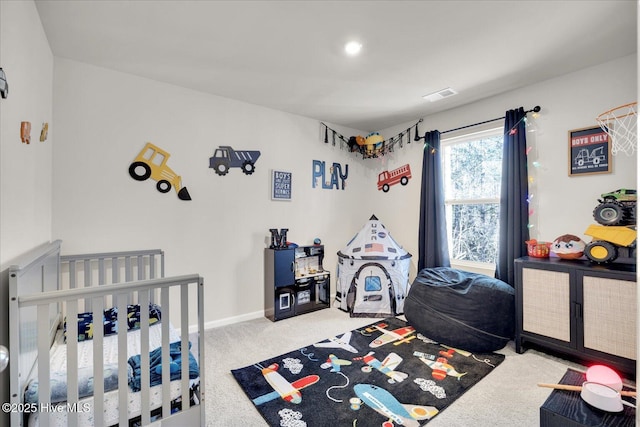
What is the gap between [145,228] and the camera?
2.55 metres

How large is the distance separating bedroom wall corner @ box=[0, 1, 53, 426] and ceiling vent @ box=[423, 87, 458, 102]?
2.97 m

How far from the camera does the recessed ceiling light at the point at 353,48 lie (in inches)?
81.0

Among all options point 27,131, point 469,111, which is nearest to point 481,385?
point 469,111

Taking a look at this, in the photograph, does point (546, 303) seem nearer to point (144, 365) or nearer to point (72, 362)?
point (144, 365)

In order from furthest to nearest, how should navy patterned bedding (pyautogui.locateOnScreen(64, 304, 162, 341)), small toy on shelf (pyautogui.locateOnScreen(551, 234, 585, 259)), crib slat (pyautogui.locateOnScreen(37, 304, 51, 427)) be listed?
1. small toy on shelf (pyautogui.locateOnScreen(551, 234, 585, 259))
2. navy patterned bedding (pyautogui.locateOnScreen(64, 304, 162, 341))
3. crib slat (pyautogui.locateOnScreen(37, 304, 51, 427))

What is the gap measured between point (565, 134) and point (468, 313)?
68.9 inches

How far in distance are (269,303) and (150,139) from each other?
195cm

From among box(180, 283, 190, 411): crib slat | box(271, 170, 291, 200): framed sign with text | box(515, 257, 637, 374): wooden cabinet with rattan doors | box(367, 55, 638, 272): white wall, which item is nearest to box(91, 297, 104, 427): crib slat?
box(180, 283, 190, 411): crib slat

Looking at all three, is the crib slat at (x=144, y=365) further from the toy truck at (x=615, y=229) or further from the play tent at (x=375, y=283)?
the toy truck at (x=615, y=229)

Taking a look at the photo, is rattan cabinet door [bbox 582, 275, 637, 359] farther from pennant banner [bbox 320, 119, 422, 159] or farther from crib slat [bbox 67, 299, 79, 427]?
crib slat [bbox 67, 299, 79, 427]

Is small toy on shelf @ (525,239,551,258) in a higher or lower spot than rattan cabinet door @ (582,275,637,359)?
higher

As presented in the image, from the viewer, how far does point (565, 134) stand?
8.29ft

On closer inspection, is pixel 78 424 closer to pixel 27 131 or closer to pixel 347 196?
pixel 27 131

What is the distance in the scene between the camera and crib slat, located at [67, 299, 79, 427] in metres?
1.13
